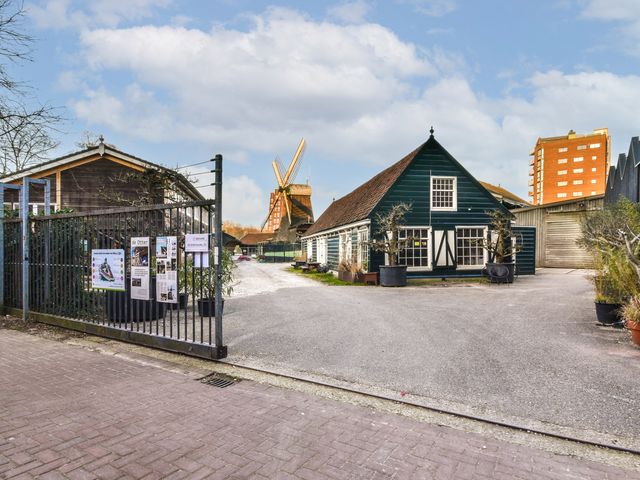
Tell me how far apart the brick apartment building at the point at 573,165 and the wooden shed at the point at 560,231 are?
70681mm

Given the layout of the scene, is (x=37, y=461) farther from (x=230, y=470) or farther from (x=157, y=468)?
(x=230, y=470)

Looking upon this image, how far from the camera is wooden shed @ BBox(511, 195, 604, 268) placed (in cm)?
2467

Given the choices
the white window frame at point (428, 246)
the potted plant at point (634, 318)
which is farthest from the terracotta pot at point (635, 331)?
the white window frame at point (428, 246)

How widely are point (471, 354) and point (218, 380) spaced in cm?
381

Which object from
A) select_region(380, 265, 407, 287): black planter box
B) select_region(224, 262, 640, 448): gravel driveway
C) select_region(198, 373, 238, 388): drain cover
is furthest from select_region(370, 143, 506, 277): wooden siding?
select_region(198, 373, 238, 388): drain cover

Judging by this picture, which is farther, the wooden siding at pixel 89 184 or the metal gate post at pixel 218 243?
the wooden siding at pixel 89 184

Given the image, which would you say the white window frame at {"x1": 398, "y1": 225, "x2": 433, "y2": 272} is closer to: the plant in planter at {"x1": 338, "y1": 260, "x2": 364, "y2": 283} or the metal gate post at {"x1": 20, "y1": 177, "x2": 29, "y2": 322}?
the plant in planter at {"x1": 338, "y1": 260, "x2": 364, "y2": 283}

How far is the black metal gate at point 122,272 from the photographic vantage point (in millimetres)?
5879

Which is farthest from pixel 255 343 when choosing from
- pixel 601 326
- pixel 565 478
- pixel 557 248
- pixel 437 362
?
pixel 557 248

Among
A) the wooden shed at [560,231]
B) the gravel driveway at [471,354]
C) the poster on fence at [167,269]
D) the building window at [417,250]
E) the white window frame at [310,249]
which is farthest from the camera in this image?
the white window frame at [310,249]

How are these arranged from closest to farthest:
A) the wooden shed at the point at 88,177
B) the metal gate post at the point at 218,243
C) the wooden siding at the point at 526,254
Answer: the metal gate post at the point at 218,243
the wooden shed at the point at 88,177
the wooden siding at the point at 526,254

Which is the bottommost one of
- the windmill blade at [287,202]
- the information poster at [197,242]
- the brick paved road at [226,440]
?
the brick paved road at [226,440]

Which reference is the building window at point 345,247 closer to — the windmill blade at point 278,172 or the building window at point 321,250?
the building window at point 321,250

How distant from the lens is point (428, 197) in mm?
19000
